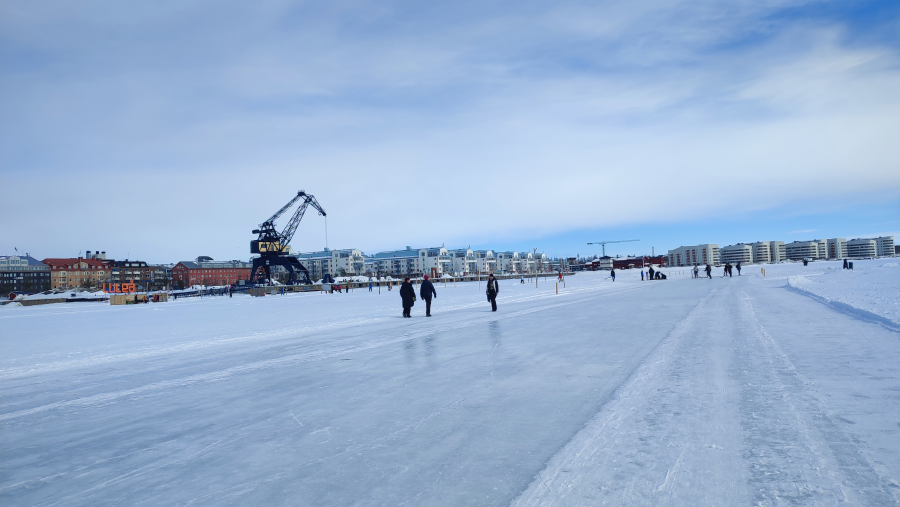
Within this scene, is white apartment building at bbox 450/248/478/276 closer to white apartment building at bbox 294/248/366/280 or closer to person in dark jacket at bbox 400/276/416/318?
white apartment building at bbox 294/248/366/280

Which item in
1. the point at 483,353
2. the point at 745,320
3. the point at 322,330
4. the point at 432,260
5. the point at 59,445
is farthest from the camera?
the point at 432,260

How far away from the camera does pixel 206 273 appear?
15900cm

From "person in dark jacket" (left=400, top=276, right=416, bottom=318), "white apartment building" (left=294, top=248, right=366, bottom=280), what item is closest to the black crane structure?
"person in dark jacket" (left=400, top=276, right=416, bottom=318)

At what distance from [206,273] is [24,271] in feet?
144

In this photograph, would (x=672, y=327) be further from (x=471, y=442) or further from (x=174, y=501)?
(x=174, y=501)

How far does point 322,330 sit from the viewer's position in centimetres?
1455

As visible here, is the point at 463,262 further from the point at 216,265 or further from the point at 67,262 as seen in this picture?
the point at 67,262

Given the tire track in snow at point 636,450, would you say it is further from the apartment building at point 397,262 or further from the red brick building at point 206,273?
the apartment building at point 397,262

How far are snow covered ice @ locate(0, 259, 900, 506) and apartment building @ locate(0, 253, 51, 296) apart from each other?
15323cm

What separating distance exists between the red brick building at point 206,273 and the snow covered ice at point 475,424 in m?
157

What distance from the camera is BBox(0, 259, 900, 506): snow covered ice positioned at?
3.52 metres

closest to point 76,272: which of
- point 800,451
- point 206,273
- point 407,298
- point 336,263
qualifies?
point 206,273

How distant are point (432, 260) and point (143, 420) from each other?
17688cm

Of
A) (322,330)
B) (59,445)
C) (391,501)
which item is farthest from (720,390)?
(322,330)
